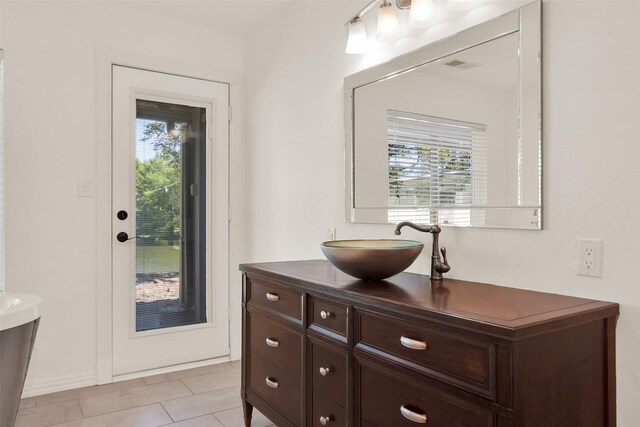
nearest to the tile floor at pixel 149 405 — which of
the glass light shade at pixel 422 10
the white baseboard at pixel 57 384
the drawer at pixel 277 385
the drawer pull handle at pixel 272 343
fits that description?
the white baseboard at pixel 57 384

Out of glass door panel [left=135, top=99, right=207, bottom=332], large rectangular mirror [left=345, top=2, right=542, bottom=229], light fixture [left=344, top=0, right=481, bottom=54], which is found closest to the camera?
large rectangular mirror [left=345, top=2, right=542, bottom=229]

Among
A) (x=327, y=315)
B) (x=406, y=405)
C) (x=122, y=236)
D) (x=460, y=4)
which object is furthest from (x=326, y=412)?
(x=122, y=236)

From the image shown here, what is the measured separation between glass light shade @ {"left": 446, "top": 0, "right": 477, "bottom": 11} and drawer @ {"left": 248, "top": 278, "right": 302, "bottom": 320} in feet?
4.24

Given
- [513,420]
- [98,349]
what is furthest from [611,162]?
[98,349]

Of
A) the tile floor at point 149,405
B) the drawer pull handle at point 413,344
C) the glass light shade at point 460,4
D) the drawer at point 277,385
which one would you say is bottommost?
the tile floor at point 149,405

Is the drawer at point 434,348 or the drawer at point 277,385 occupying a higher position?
the drawer at point 434,348

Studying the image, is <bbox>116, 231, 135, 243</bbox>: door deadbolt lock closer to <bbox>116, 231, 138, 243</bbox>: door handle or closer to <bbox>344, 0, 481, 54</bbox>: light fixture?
<bbox>116, 231, 138, 243</bbox>: door handle

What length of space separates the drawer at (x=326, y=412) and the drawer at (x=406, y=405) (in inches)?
5.0

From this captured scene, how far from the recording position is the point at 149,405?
268 cm

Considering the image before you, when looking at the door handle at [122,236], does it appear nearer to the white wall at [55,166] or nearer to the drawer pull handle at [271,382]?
the white wall at [55,166]

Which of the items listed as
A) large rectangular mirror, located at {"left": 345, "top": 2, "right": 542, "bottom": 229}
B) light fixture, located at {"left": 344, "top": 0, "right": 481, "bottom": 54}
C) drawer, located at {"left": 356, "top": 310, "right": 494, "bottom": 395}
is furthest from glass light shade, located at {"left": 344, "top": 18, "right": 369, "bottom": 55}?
drawer, located at {"left": 356, "top": 310, "right": 494, "bottom": 395}

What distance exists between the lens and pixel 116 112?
3119 mm

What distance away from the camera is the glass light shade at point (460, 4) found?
178 cm

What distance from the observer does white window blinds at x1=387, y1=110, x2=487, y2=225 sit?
1814 millimetres
